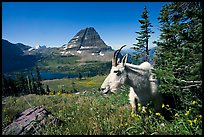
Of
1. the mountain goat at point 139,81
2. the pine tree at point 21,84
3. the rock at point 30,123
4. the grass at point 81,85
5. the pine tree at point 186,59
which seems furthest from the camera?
the grass at point 81,85

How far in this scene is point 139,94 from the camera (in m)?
7.33

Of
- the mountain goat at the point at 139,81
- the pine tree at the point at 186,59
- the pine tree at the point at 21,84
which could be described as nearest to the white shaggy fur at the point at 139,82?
the mountain goat at the point at 139,81

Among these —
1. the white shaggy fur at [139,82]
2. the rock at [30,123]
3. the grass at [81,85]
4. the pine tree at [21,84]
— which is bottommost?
the grass at [81,85]

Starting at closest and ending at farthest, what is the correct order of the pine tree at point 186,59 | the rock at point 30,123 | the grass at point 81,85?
the pine tree at point 186,59 < the rock at point 30,123 < the grass at point 81,85

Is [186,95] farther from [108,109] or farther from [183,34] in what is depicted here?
[108,109]

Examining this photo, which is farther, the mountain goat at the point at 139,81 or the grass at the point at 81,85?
the grass at the point at 81,85

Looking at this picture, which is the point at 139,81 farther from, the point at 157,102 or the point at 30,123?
the point at 30,123

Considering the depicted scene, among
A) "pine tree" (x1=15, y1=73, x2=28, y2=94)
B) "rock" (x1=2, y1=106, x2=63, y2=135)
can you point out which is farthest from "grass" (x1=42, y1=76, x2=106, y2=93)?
"rock" (x1=2, y1=106, x2=63, y2=135)

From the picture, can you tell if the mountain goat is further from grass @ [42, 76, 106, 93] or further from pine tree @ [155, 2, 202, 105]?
grass @ [42, 76, 106, 93]

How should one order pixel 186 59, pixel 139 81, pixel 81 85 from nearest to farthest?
pixel 186 59, pixel 139 81, pixel 81 85

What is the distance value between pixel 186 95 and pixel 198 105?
0.47 m

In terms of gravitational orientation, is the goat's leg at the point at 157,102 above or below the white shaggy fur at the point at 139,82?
below

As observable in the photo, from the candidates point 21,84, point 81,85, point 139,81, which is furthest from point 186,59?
point 81,85

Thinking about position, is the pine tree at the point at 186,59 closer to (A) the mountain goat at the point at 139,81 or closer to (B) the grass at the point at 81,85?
(A) the mountain goat at the point at 139,81
